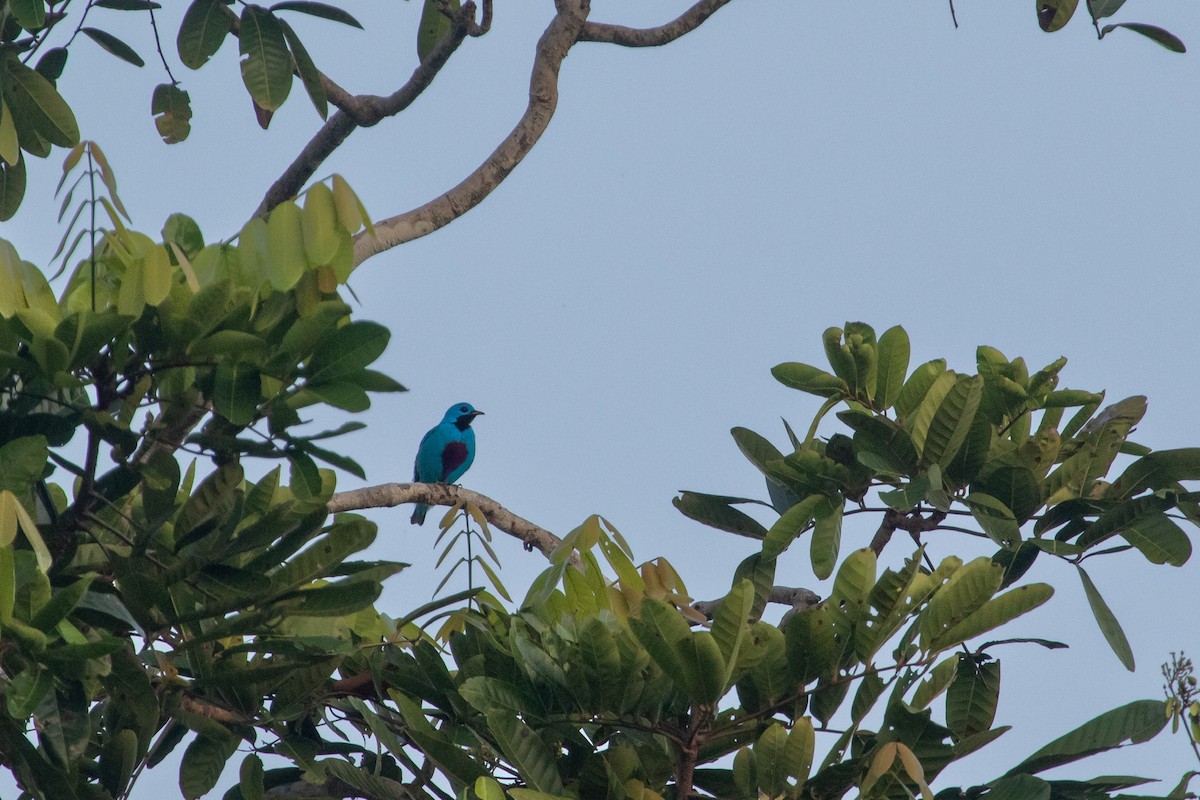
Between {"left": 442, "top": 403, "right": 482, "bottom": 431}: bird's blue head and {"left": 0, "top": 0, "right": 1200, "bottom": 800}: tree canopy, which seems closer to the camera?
{"left": 0, "top": 0, "right": 1200, "bottom": 800}: tree canopy

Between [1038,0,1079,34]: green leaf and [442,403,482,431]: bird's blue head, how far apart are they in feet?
25.7

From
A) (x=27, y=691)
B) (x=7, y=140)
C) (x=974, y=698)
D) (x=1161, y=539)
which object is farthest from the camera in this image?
(x=7, y=140)

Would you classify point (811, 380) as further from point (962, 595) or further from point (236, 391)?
point (236, 391)

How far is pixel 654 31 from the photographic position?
5016 millimetres

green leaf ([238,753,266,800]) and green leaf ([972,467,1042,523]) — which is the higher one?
green leaf ([972,467,1042,523])

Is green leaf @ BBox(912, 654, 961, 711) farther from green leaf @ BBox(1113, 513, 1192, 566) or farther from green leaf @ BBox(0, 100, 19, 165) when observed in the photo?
green leaf @ BBox(0, 100, 19, 165)

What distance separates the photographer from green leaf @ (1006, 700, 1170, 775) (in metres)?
3.02

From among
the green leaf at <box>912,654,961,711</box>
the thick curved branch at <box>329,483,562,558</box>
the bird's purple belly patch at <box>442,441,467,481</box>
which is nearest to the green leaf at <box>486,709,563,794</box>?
the green leaf at <box>912,654,961,711</box>

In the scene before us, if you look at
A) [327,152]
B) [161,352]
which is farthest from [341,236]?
[327,152]

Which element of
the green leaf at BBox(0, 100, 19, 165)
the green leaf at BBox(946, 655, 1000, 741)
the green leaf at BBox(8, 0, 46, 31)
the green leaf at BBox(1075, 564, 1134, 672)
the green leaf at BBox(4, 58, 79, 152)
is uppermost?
the green leaf at BBox(8, 0, 46, 31)

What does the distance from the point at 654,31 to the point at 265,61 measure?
4.90 feet

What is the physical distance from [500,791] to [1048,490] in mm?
1694

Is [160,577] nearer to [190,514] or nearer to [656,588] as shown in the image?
[190,514]

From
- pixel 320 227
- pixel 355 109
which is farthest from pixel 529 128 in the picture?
pixel 320 227
